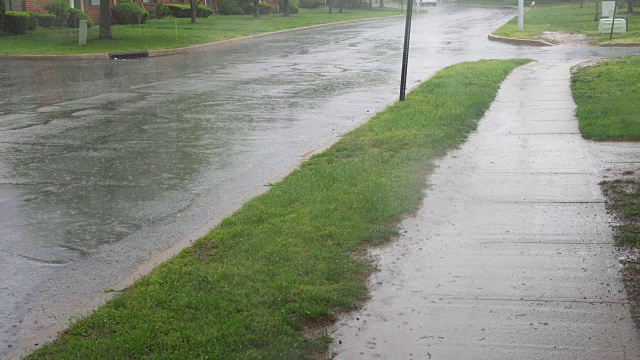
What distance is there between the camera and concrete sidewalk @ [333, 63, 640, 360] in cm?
461

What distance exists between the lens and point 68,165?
9.56 m

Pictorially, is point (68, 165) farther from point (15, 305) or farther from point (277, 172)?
point (15, 305)

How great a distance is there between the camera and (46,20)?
37.9 m

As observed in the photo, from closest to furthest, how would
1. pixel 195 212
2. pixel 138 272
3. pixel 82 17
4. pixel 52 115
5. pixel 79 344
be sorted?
1. pixel 79 344
2. pixel 138 272
3. pixel 195 212
4. pixel 52 115
5. pixel 82 17

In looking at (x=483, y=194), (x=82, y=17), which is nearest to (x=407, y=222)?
(x=483, y=194)

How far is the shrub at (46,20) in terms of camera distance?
1480 inches

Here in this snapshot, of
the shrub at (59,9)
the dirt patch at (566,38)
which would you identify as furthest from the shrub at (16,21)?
the dirt patch at (566,38)

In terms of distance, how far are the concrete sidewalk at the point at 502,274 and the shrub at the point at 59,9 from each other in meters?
33.1

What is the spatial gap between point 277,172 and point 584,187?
3.46m

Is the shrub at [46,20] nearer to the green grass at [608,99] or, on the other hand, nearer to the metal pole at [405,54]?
the green grass at [608,99]

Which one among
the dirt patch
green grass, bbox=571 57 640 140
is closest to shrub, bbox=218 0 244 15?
the dirt patch

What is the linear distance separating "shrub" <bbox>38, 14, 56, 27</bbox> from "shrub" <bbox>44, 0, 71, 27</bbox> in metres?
0.32

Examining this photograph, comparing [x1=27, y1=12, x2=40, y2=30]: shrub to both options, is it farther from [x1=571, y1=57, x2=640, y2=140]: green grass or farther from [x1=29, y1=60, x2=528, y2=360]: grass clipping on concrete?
[x1=29, y1=60, x2=528, y2=360]: grass clipping on concrete

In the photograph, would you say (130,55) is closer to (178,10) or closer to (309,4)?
(178,10)
